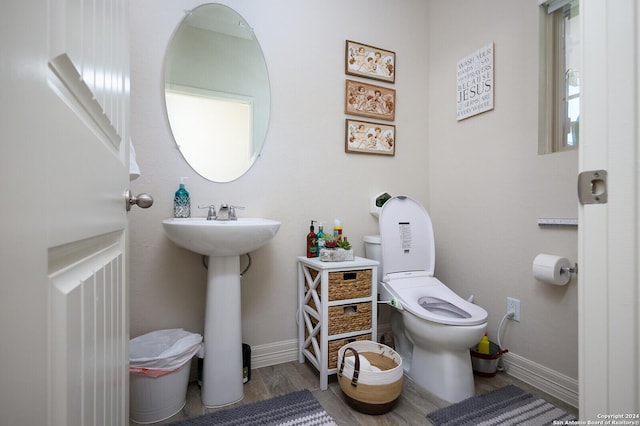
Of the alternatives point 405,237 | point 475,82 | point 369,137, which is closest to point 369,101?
point 369,137

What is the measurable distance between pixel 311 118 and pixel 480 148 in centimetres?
109

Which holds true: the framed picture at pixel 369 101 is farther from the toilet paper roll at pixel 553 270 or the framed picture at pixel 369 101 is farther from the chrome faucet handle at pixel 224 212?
the toilet paper roll at pixel 553 270

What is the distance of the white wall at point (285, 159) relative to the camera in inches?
60.0

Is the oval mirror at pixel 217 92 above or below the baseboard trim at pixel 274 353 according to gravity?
above

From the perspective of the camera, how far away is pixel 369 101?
2.06 metres

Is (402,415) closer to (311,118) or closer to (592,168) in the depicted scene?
(592,168)

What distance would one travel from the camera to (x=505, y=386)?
1.56 m

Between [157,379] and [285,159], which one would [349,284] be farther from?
[157,379]

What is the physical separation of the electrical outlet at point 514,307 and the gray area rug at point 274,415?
1152 mm

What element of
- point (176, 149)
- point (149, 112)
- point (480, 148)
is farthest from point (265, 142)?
point (480, 148)

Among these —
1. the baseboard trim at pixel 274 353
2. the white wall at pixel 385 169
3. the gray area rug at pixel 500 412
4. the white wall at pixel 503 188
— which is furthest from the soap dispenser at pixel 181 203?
the white wall at pixel 503 188

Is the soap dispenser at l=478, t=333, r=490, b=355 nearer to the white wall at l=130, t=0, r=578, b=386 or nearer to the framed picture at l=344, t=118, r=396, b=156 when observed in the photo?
the white wall at l=130, t=0, r=578, b=386

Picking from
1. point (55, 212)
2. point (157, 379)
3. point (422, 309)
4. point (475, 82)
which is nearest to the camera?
point (55, 212)

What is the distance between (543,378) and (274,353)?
1.44 m
